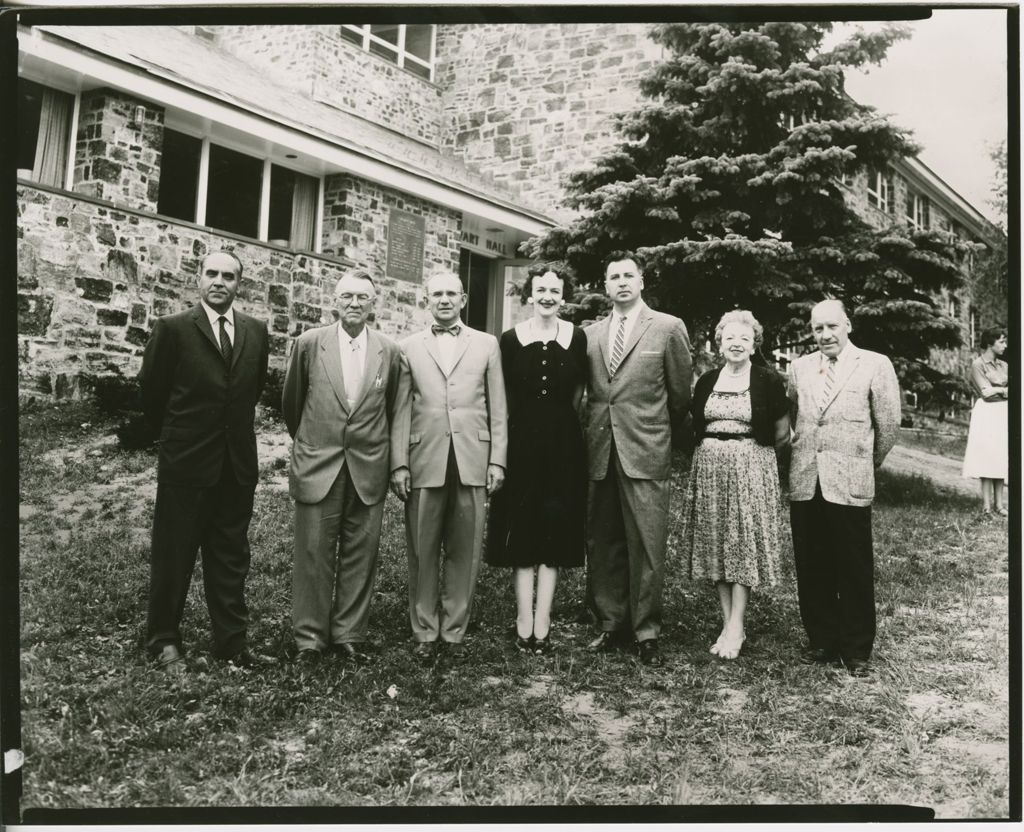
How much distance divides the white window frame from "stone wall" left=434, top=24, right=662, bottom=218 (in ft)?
Result: 12.6

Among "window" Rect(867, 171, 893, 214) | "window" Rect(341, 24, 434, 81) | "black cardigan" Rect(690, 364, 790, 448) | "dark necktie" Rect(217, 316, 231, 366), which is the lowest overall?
"black cardigan" Rect(690, 364, 790, 448)

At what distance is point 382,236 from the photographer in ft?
34.0

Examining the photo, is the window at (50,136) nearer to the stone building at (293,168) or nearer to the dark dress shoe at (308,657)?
the stone building at (293,168)

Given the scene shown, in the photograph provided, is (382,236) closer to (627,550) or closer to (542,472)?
(542,472)

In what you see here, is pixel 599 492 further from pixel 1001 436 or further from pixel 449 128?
pixel 449 128

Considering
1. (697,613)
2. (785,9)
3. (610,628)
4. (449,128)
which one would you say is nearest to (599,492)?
(610,628)

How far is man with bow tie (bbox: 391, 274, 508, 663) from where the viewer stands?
4.14m

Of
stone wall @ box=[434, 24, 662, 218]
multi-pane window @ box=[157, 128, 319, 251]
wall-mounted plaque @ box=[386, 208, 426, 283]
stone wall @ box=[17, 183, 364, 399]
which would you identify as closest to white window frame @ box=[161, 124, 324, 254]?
multi-pane window @ box=[157, 128, 319, 251]

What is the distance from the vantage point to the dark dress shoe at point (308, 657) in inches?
151

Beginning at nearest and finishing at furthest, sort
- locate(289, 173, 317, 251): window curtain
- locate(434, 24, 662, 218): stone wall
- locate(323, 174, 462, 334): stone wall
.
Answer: locate(289, 173, 317, 251): window curtain < locate(323, 174, 462, 334): stone wall < locate(434, 24, 662, 218): stone wall

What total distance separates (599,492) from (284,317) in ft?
19.7

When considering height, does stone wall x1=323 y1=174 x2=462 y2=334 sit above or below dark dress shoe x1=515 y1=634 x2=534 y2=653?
above

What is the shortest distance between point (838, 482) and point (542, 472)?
4.64 feet

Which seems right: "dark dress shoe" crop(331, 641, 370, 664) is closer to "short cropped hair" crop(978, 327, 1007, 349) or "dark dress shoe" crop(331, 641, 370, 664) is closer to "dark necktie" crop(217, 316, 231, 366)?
"dark necktie" crop(217, 316, 231, 366)
